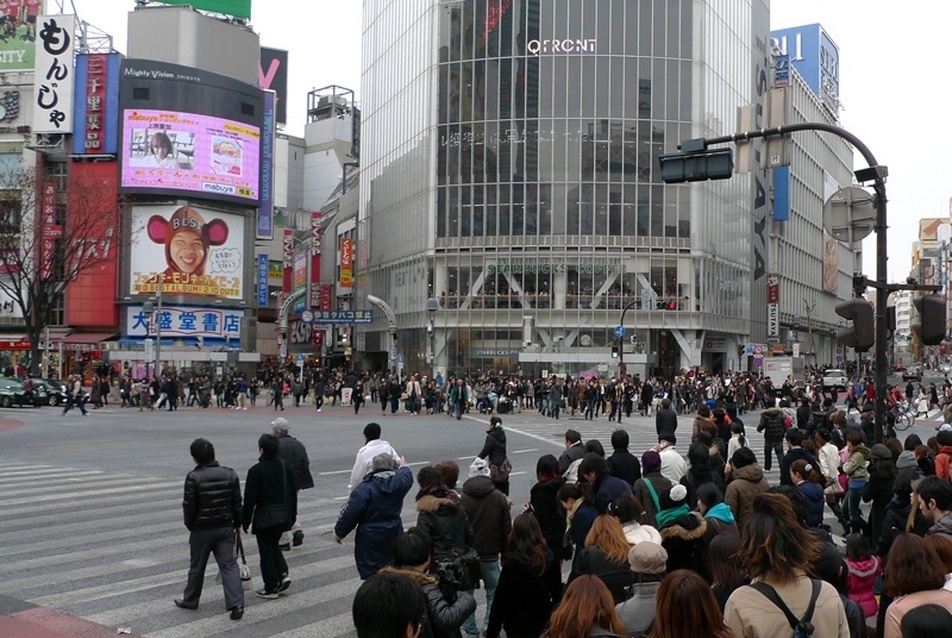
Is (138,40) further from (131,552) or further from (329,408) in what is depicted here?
(131,552)

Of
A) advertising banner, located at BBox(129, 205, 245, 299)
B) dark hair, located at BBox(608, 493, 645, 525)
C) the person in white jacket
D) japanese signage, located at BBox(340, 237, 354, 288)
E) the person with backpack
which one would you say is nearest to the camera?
the person with backpack

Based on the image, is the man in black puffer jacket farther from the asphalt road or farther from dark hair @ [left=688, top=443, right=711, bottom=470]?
dark hair @ [left=688, top=443, right=711, bottom=470]

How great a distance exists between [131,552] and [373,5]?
76.5m

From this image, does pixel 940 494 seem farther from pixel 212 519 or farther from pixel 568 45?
pixel 568 45

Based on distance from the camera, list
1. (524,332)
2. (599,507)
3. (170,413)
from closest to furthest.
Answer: (599,507)
(170,413)
(524,332)

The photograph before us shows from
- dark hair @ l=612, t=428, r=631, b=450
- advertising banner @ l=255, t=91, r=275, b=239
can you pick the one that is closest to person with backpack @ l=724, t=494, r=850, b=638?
dark hair @ l=612, t=428, r=631, b=450

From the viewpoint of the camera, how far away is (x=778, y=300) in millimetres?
84438

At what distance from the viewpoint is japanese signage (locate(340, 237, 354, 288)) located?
82.9 meters

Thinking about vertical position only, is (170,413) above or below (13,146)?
below

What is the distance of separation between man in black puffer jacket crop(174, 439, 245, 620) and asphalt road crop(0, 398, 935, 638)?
28 centimetres

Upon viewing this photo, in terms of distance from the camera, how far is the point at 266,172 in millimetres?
72250

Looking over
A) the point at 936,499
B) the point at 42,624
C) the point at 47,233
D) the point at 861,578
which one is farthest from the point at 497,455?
the point at 47,233

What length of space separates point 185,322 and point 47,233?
11145 mm

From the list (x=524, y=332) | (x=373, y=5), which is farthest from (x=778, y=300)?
(x=373, y=5)
